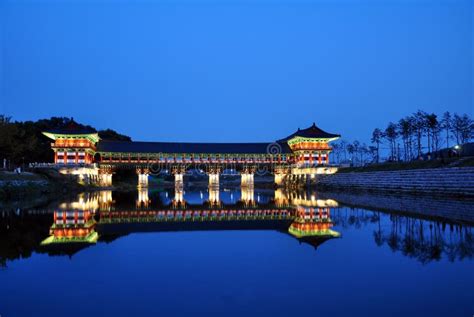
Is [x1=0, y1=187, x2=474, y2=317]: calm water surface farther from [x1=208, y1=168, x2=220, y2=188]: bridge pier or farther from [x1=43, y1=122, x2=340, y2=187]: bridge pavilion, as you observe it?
[x1=208, y1=168, x2=220, y2=188]: bridge pier

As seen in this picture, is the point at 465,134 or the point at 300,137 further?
the point at 300,137

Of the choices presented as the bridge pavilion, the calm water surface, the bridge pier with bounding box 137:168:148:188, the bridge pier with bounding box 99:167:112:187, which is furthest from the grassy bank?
the calm water surface

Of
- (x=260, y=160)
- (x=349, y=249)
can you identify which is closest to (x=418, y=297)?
(x=349, y=249)

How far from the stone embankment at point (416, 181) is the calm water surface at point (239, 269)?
12726 millimetres

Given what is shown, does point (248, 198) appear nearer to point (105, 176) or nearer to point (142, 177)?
point (105, 176)

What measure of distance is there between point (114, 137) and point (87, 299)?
79.4 m

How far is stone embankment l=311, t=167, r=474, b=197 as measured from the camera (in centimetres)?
2828

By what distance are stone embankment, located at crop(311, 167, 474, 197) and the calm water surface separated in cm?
1273

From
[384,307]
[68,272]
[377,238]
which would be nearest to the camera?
[384,307]

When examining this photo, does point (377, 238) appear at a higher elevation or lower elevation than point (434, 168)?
lower

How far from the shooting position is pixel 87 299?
7.29 m

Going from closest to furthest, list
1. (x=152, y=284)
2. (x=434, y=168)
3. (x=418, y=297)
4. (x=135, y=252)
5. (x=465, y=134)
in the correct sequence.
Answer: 1. (x=418, y=297)
2. (x=152, y=284)
3. (x=135, y=252)
4. (x=434, y=168)
5. (x=465, y=134)

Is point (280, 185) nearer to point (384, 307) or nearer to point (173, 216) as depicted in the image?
point (173, 216)

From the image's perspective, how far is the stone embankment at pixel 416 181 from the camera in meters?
28.3
